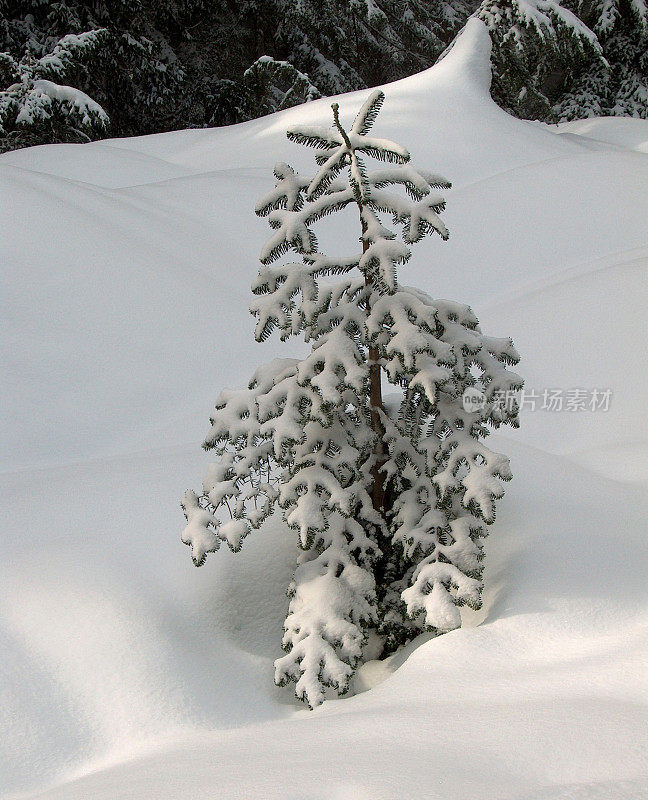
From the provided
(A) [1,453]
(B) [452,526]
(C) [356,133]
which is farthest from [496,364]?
(A) [1,453]

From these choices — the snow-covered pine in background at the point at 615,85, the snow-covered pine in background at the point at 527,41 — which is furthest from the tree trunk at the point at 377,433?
the snow-covered pine in background at the point at 615,85

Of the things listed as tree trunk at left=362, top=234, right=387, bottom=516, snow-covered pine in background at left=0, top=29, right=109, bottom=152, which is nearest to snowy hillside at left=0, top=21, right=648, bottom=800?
tree trunk at left=362, top=234, right=387, bottom=516

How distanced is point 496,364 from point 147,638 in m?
1.15

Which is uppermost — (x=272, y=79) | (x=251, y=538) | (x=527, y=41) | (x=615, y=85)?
(x=527, y=41)

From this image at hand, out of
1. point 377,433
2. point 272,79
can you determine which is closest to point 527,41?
point 272,79

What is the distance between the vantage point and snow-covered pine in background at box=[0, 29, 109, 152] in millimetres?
7453

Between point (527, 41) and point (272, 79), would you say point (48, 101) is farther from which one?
point (527, 41)

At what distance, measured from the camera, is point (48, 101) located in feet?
24.9

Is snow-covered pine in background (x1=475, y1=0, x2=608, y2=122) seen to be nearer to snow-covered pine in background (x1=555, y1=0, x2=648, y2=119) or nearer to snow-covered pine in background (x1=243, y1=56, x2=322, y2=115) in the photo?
snow-covered pine in background (x1=243, y1=56, x2=322, y2=115)

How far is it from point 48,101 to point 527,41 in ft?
15.0

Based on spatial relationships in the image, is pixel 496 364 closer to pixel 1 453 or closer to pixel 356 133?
pixel 356 133

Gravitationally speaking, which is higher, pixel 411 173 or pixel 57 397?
pixel 411 173

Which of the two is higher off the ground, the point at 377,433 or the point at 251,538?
the point at 377,433

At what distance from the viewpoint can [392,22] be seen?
543 inches
